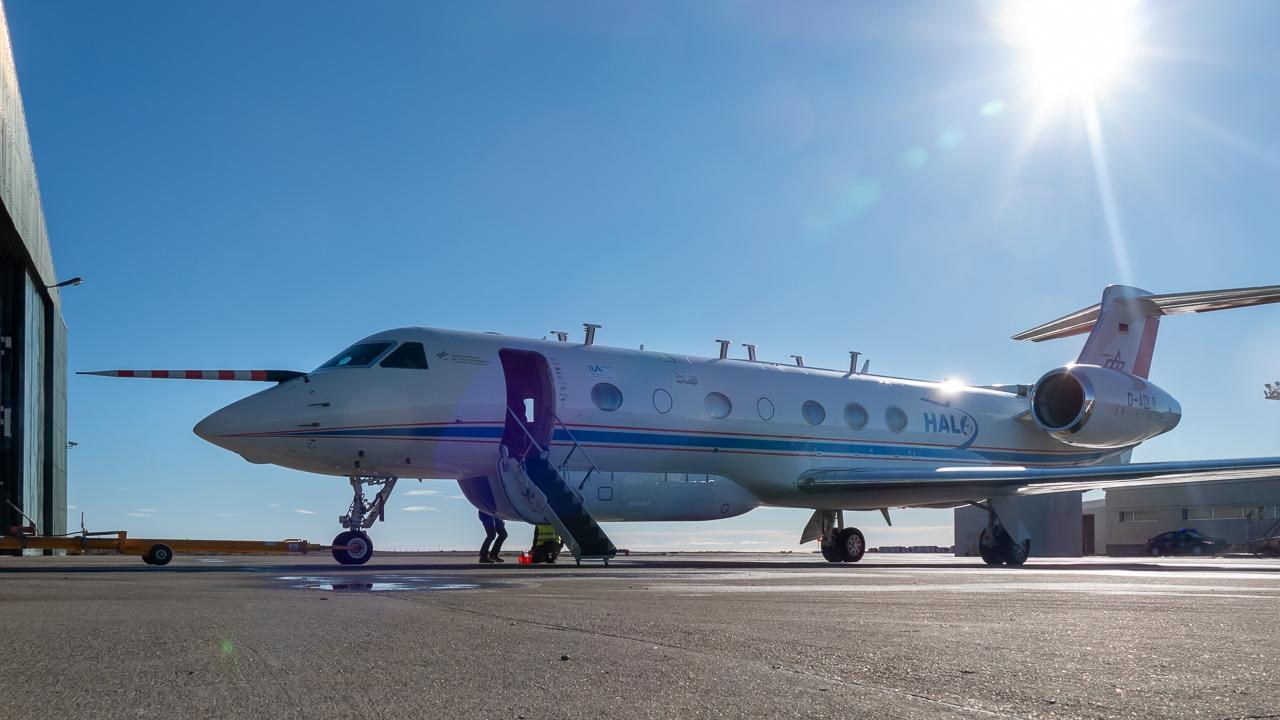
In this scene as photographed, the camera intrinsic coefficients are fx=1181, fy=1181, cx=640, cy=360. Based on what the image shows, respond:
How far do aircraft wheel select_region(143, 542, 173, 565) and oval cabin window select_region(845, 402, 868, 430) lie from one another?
41.4ft

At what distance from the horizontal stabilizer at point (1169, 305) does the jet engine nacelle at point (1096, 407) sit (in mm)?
2344

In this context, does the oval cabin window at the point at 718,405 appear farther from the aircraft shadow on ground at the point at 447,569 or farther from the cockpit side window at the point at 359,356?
the cockpit side window at the point at 359,356

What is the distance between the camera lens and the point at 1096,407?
912 inches

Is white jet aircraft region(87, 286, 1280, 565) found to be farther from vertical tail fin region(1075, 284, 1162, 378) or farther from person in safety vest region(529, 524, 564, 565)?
person in safety vest region(529, 524, 564, 565)

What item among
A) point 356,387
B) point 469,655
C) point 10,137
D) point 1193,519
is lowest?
point 1193,519

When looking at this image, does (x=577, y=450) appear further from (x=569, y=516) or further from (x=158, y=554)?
(x=158, y=554)

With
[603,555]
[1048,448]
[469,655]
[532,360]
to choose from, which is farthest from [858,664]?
[1048,448]

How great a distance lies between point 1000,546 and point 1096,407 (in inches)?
137

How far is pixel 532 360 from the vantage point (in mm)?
19766

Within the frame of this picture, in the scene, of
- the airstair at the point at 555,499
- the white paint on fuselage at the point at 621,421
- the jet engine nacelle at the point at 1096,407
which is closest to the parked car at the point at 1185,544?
the jet engine nacelle at the point at 1096,407

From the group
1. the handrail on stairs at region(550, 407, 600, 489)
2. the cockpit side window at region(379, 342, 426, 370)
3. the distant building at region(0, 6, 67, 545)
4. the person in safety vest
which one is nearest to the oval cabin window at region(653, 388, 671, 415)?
the handrail on stairs at region(550, 407, 600, 489)

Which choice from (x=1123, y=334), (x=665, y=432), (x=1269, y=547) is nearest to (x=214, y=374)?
(x=665, y=432)

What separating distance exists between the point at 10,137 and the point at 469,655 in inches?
1239

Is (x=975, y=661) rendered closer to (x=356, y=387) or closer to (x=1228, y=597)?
(x=1228, y=597)
